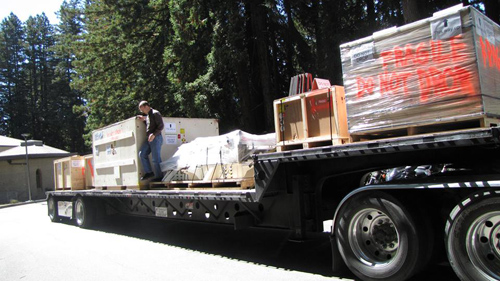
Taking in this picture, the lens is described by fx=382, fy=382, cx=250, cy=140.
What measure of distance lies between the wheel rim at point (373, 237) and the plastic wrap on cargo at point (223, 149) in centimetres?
269

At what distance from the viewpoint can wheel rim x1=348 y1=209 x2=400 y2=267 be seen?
434 cm

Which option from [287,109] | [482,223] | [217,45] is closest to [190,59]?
[217,45]

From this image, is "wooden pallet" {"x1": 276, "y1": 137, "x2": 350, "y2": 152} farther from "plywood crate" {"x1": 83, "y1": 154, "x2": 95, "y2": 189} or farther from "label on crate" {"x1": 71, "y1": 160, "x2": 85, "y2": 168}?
"label on crate" {"x1": 71, "y1": 160, "x2": 85, "y2": 168}

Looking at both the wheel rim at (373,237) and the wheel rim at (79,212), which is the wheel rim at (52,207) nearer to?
the wheel rim at (79,212)

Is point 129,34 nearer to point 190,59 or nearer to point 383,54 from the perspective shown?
point 190,59

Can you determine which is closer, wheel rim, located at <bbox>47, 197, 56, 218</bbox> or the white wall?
wheel rim, located at <bbox>47, 197, 56, 218</bbox>

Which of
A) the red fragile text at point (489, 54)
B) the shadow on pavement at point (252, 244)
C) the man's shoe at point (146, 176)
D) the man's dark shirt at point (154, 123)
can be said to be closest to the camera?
the red fragile text at point (489, 54)

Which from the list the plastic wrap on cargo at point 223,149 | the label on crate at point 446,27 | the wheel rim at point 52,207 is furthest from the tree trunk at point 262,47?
the label on crate at point 446,27

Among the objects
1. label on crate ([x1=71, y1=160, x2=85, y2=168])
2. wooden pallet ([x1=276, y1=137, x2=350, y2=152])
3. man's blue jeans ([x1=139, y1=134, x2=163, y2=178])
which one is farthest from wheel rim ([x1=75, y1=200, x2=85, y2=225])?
wooden pallet ([x1=276, y1=137, x2=350, y2=152])

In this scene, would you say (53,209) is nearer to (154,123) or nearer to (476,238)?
(154,123)

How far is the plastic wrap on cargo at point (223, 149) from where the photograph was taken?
6.77m

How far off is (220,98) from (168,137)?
8905 millimetres

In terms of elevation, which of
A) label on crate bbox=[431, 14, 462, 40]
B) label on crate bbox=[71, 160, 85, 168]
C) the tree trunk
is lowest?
label on crate bbox=[71, 160, 85, 168]

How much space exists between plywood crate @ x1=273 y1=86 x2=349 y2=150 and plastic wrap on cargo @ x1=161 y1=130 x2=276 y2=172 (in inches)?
52.8
